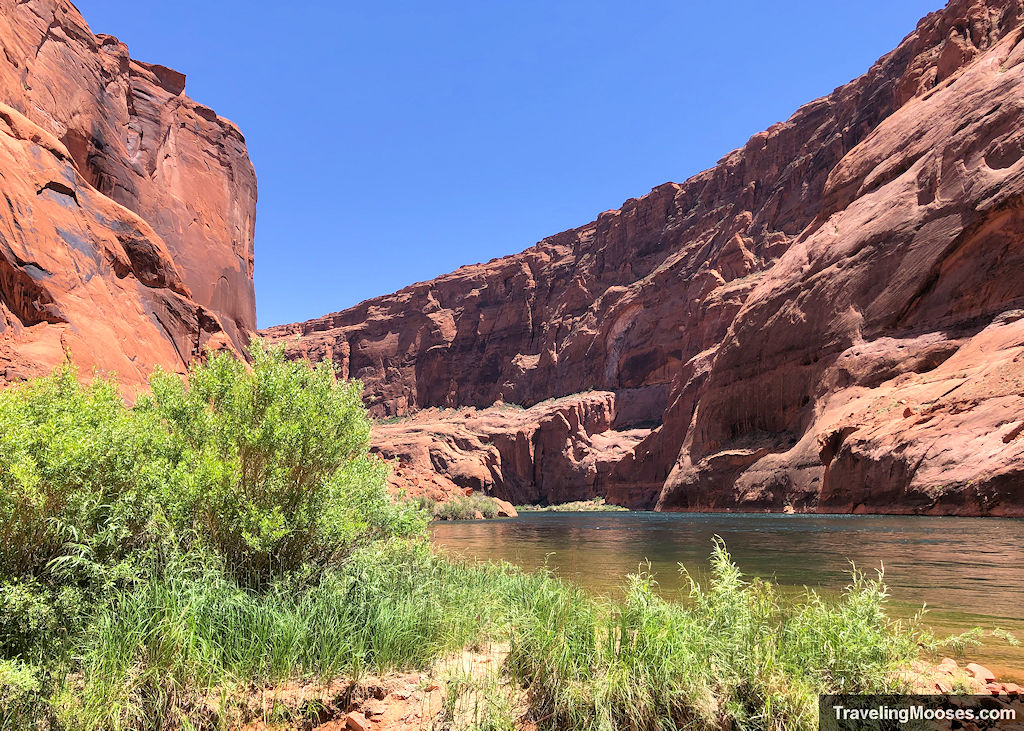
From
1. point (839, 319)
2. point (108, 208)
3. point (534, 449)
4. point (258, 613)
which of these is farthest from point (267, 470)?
point (534, 449)

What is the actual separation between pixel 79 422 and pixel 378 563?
341 cm

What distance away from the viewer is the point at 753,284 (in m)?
77.7

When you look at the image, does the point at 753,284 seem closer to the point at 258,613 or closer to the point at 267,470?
the point at 267,470

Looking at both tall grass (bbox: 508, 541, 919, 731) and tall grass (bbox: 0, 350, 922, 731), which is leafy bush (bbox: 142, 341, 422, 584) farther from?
tall grass (bbox: 508, 541, 919, 731)

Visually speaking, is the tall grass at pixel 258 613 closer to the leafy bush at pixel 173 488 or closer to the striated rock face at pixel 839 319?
the leafy bush at pixel 173 488

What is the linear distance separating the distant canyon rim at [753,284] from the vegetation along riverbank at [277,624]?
281 cm

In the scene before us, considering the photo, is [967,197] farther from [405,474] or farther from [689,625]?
[405,474]

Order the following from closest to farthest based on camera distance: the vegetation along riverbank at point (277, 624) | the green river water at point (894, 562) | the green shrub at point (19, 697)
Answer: the green shrub at point (19, 697) → the vegetation along riverbank at point (277, 624) → the green river water at point (894, 562)

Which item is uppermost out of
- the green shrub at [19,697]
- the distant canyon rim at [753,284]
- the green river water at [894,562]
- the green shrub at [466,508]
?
the distant canyon rim at [753,284]

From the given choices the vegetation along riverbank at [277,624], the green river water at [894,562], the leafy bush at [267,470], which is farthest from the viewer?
the green river water at [894,562]

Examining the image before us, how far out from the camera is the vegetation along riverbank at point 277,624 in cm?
374

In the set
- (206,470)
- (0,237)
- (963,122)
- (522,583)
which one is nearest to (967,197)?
(963,122)

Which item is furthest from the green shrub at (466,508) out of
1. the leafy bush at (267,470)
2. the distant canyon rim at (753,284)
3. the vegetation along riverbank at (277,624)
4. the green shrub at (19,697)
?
the green shrub at (19,697)

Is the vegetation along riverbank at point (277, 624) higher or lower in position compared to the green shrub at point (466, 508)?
higher
